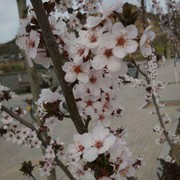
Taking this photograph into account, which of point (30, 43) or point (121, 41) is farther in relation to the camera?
point (30, 43)

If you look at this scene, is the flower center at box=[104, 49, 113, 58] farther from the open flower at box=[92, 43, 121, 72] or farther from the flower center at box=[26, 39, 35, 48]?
the flower center at box=[26, 39, 35, 48]

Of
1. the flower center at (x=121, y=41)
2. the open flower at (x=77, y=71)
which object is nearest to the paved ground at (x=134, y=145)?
the open flower at (x=77, y=71)

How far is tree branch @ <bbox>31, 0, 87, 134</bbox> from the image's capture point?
1.06 meters

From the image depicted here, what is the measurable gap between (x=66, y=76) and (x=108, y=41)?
19 centimetres

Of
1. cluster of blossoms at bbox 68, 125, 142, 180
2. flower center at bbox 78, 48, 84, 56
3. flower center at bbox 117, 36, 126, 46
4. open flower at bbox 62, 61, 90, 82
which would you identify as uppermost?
flower center at bbox 117, 36, 126, 46

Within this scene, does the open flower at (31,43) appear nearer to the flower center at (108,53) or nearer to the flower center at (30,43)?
the flower center at (30,43)

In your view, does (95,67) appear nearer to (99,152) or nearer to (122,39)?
(122,39)

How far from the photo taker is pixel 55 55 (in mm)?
1144

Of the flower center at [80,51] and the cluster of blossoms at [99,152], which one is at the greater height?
the flower center at [80,51]

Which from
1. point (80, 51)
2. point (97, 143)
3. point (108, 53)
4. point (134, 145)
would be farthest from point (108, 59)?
point (134, 145)

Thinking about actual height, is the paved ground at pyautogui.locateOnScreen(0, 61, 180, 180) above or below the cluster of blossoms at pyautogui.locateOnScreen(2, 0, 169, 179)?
below

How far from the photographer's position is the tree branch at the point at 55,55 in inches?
41.9

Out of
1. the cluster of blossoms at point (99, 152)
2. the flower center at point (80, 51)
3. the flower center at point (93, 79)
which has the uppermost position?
the flower center at point (80, 51)

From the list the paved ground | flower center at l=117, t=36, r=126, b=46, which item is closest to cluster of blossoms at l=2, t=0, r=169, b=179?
flower center at l=117, t=36, r=126, b=46
